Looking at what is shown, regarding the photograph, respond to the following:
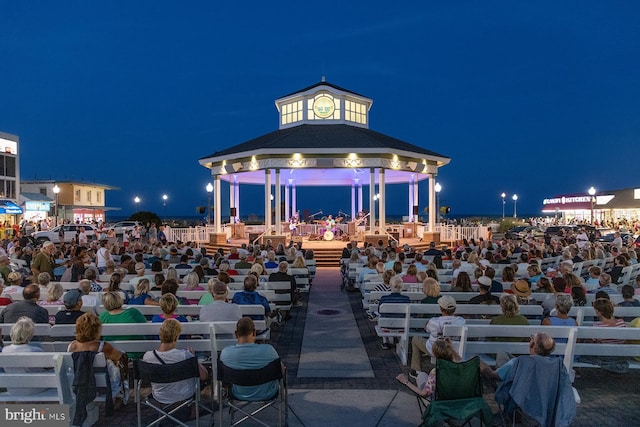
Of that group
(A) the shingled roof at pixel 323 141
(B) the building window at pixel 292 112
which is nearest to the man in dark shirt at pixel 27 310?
(A) the shingled roof at pixel 323 141

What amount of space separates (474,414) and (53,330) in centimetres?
472

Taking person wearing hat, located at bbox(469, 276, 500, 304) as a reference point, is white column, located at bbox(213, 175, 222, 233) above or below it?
above

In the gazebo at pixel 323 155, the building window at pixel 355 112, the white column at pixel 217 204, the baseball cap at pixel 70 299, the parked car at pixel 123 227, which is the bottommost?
the baseball cap at pixel 70 299

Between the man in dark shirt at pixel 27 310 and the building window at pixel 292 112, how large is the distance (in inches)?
848

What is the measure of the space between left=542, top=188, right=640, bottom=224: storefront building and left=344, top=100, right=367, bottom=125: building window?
2308cm

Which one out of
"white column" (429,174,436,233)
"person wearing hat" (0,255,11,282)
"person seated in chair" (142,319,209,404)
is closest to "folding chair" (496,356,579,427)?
"person seated in chair" (142,319,209,404)

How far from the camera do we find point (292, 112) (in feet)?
88.2

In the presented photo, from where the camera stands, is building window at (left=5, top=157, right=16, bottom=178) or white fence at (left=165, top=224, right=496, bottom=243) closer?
white fence at (left=165, top=224, right=496, bottom=243)

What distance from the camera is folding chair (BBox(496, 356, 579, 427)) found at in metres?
4.05

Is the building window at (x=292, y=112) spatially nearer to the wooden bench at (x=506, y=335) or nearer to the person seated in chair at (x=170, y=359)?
the wooden bench at (x=506, y=335)

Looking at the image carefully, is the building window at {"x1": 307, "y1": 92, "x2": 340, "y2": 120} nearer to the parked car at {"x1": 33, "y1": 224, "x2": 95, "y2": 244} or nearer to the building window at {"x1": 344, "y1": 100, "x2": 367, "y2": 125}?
the building window at {"x1": 344, "y1": 100, "x2": 367, "y2": 125}

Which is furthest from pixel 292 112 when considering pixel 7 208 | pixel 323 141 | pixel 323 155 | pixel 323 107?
pixel 7 208

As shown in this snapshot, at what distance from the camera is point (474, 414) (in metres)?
3.92

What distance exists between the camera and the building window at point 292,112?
26453mm
